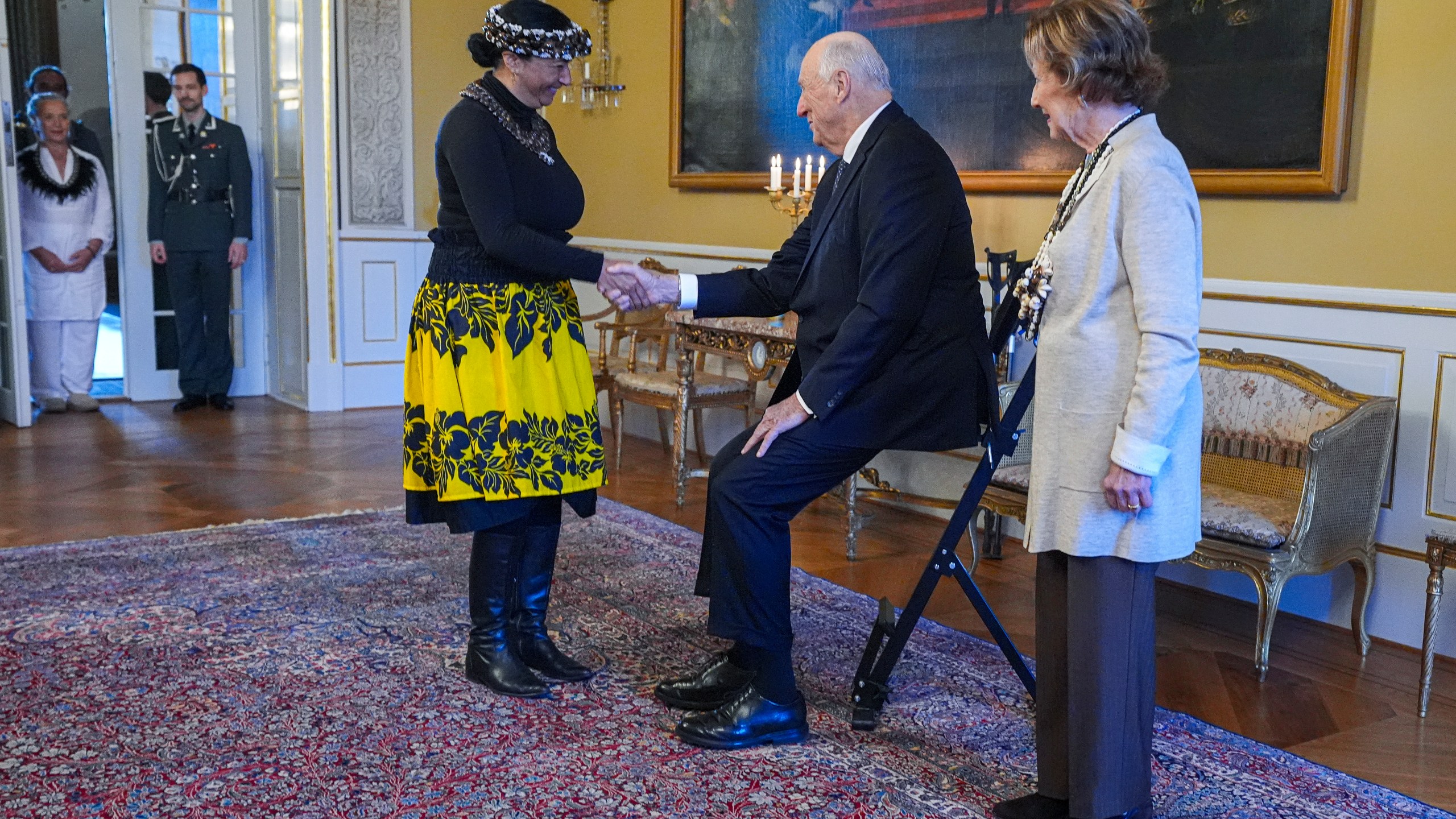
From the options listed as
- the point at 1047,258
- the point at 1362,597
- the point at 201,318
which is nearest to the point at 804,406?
the point at 1047,258

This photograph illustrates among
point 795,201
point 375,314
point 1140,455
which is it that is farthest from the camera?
point 375,314

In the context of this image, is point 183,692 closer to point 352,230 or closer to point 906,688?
point 906,688

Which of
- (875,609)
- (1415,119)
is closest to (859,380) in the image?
(875,609)

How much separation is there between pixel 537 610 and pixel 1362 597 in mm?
2280

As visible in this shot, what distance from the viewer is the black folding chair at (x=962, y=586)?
8.33ft

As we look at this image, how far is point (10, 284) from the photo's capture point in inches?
253

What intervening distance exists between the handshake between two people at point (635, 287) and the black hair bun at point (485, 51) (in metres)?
0.49

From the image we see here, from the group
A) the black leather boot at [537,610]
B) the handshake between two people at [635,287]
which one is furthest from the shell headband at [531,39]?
the black leather boot at [537,610]

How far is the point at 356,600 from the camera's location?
3.63 meters

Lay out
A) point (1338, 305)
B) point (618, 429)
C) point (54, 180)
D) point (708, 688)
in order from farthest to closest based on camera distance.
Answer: point (54, 180)
point (618, 429)
point (1338, 305)
point (708, 688)

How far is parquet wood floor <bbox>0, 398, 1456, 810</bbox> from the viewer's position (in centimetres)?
293

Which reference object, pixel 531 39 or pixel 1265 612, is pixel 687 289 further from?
pixel 1265 612

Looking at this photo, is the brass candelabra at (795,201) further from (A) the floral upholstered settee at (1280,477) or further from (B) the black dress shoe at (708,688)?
(B) the black dress shoe at (708,688)

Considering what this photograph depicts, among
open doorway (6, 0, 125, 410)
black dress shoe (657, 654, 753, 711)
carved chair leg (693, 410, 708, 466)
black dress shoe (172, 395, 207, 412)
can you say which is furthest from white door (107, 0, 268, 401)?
black dress shoe (657, 654, 753, 711)
